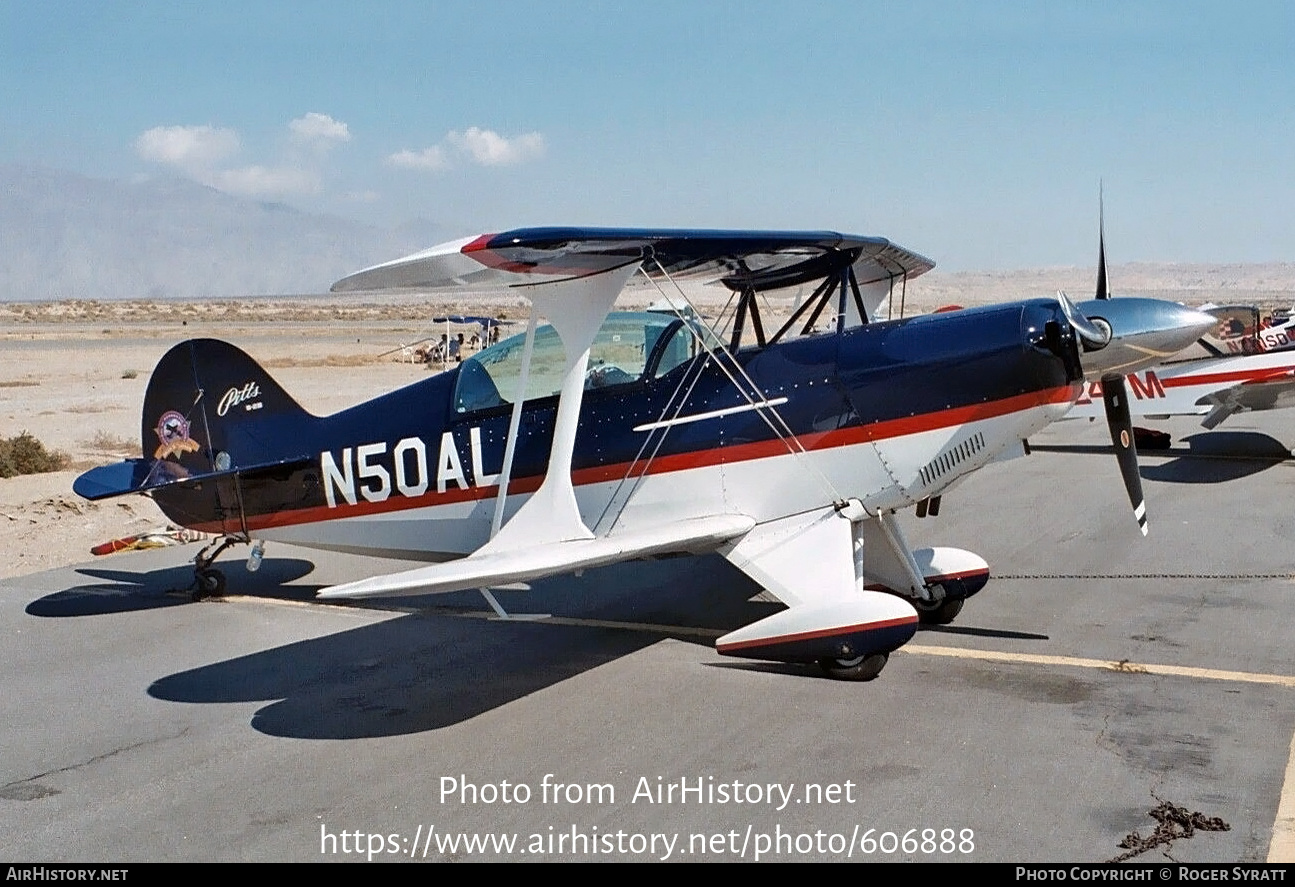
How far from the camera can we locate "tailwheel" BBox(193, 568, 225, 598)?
9969 mm

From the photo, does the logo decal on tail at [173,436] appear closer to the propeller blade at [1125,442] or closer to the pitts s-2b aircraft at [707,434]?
the pitts s-2b aircraft at [707,434]

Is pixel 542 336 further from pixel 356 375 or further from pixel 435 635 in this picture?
pixel 356 375

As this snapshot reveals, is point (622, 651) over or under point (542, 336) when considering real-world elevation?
under

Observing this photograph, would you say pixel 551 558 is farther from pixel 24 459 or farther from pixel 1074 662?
pixel 24 459

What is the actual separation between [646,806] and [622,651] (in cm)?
271

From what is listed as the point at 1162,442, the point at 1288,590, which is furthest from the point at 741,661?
the point at 1162,442

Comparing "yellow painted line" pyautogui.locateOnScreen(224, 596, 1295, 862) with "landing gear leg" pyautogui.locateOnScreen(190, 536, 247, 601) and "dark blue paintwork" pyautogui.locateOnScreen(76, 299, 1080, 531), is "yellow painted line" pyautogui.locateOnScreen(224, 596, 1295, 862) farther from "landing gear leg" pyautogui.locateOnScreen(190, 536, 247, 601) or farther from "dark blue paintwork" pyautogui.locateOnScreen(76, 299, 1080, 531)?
"dark blue paintwork" pyautogui.locateOnScreen(76, 299, 1080, 531)

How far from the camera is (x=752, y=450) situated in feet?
25.6

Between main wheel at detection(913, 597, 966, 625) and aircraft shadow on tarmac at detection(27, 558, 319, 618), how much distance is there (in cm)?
491

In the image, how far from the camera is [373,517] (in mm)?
9055

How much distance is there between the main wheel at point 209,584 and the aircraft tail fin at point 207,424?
0.86 metres

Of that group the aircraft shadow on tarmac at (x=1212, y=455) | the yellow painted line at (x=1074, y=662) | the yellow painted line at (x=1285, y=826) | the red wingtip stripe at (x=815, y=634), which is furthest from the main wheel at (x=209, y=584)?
the aircraft shadow on tarmac at (x=1212, y=455)

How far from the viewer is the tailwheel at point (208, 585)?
9.97m

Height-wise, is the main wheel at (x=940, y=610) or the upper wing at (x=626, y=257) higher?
the upper wing at (x=626, y=257)
